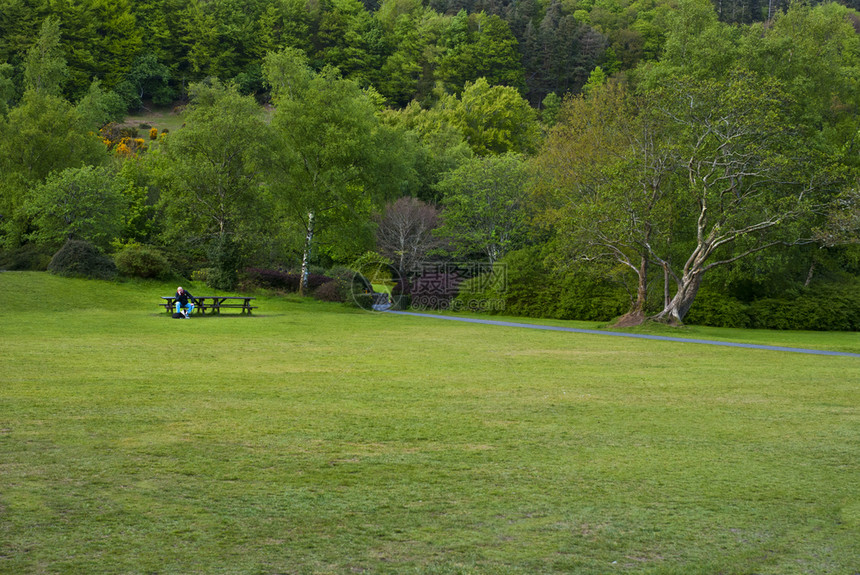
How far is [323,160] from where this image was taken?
3725 centimetres

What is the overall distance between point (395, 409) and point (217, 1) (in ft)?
377

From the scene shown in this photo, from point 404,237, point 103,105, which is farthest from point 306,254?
point 103,105

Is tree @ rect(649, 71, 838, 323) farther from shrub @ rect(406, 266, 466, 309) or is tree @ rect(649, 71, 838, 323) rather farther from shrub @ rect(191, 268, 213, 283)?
shrub @ rect(191, 268, 213, 283)

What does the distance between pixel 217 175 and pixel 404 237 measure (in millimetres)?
11758

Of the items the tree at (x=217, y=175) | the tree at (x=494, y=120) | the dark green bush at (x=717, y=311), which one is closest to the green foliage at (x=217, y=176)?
the tree at (x=217, y=175)

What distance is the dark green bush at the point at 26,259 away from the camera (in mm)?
34219

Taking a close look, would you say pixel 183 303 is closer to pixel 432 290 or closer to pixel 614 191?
pixel 614 191

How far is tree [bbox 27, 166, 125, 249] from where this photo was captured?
34.3m

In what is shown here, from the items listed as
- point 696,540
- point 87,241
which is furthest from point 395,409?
point 87,241

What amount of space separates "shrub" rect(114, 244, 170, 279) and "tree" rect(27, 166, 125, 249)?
308 cm

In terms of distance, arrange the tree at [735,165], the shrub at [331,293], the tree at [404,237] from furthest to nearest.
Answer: the tree at [404,237] → the shrub at [331,293] → the tree at [735,165]

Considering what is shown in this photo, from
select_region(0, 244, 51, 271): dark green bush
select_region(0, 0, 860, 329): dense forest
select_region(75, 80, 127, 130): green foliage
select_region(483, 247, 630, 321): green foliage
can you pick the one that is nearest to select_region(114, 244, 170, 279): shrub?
Answer: select_region(0, 0, 860, 329): dense forest

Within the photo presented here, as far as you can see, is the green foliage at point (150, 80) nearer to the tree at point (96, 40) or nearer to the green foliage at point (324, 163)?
the tree at point (96, 40)

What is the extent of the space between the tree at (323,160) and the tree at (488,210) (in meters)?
7.83
